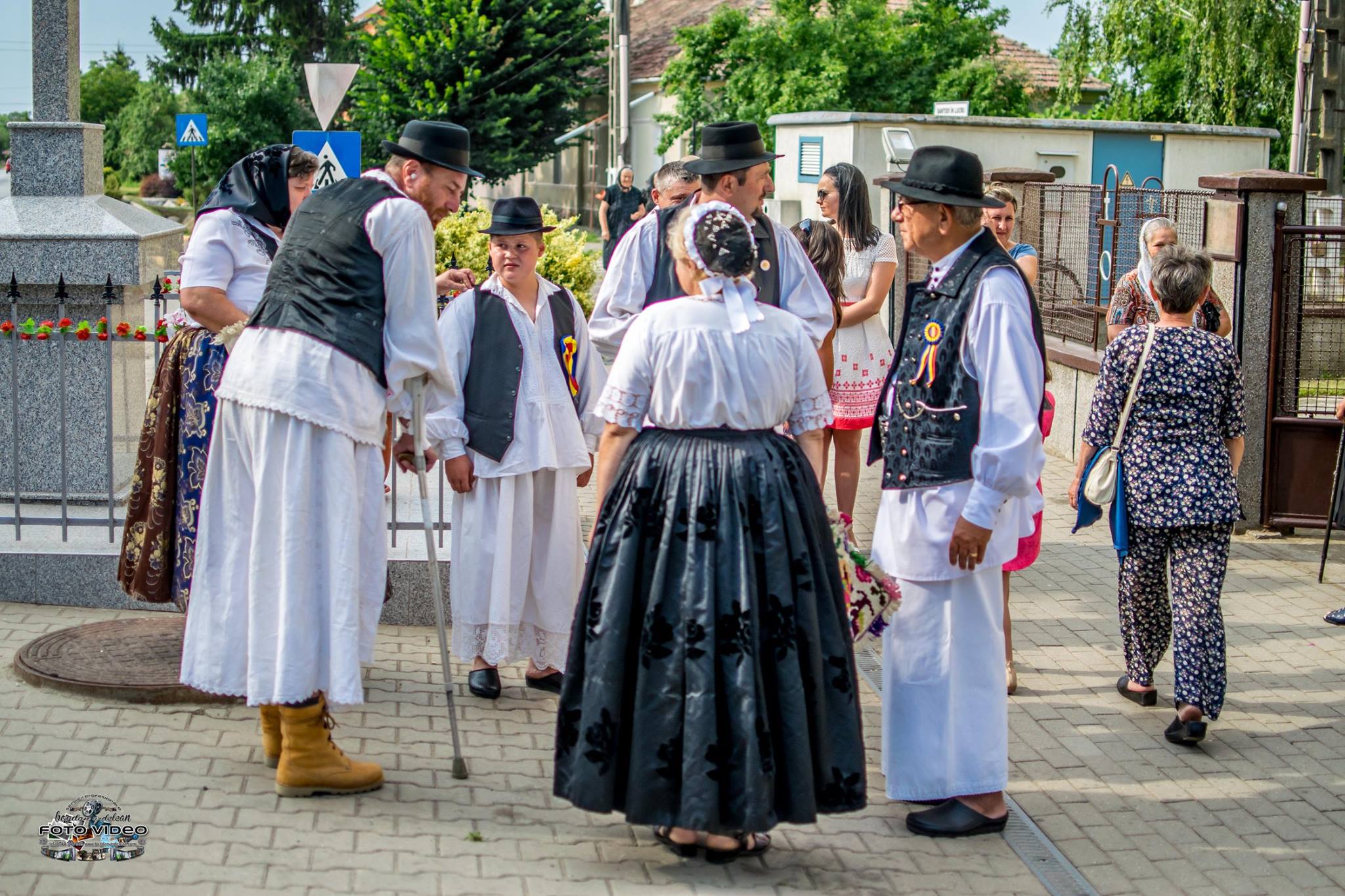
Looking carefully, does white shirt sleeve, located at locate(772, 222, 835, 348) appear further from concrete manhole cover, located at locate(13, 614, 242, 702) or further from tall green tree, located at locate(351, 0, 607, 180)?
tall green tree, located at locate(351, 0, 607, 180)

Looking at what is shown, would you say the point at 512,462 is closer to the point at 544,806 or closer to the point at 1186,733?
the point at 544,806

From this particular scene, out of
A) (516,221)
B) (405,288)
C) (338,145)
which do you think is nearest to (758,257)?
(516,221)

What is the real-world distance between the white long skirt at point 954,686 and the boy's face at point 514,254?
208 centimetres

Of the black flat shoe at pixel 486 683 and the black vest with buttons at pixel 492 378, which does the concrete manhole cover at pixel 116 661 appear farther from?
the black vest with buttons at pixel 492 378

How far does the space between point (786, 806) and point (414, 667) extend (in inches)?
97.3

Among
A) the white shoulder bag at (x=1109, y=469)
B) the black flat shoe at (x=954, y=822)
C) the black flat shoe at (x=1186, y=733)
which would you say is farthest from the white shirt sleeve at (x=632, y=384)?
the black flat shoe at (x=1186, y=733)

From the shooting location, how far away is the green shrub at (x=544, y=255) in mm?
12391

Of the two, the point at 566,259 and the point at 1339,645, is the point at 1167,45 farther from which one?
the point at 1339,645

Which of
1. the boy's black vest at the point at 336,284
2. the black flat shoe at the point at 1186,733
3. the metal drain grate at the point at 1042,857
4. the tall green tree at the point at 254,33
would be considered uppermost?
the tall green tree at the point at 254,33

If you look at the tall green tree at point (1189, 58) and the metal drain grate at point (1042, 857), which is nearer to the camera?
the metal drain grate at point (1042, 857)

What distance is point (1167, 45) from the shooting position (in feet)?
92.6

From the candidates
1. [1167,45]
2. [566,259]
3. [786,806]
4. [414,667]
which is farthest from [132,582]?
[1167,45]

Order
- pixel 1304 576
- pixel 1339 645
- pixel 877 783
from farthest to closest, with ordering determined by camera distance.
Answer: pixel 1304 576 → pixel 1339 645 → pixel 877 783

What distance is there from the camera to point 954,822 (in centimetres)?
473
